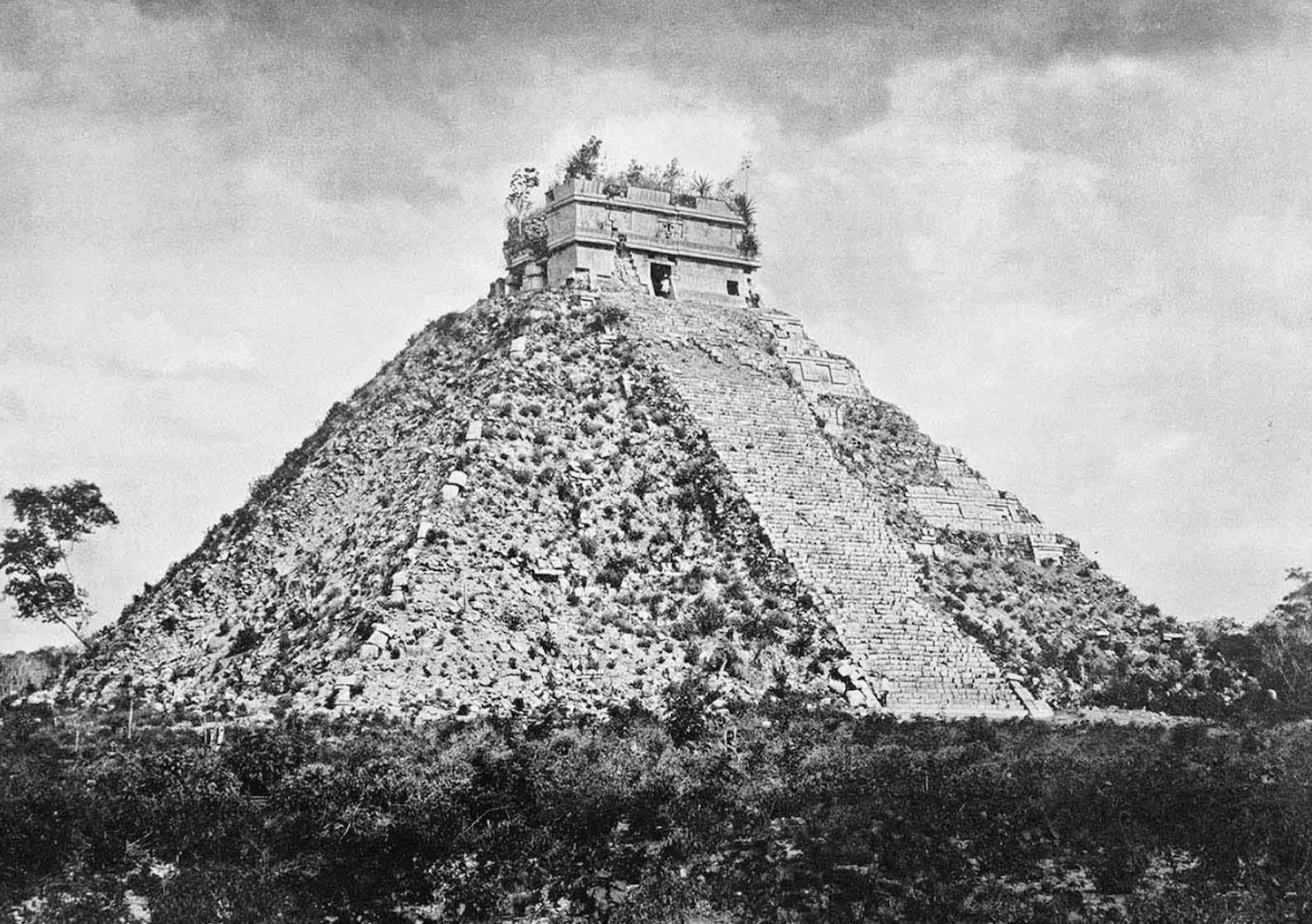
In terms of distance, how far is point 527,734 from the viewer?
84.8 ft

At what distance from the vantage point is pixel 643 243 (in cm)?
4553

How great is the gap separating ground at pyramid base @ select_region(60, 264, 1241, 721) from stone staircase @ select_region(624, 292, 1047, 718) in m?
0.09

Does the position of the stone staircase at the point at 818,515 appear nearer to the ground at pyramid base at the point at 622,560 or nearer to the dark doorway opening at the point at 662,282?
the ground at pyramid base at the point at 622,560

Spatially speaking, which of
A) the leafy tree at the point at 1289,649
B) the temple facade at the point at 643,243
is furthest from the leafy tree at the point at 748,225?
the leafy tree at the point at 1289,649

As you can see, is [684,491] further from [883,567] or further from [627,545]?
[883,567]

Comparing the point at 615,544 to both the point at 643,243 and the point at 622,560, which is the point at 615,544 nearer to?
the point at 622,560

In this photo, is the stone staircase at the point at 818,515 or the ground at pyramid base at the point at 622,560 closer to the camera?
the ground at pyramid base at the point at 622,560

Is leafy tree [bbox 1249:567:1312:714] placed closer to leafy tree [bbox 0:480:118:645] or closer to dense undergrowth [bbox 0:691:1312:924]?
dense undergrowth [bbox 0:691:1312:924]

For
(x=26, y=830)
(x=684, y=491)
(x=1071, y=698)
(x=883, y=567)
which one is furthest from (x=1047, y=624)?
(x=26, y=830)

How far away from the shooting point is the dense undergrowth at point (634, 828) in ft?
61.3

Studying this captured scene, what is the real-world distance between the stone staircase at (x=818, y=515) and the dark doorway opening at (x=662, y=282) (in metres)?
0.96

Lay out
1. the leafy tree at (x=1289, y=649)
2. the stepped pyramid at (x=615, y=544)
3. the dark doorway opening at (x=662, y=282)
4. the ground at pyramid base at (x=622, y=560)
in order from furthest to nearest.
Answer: the dark doorway opening at (x=662, y=282) < the leafy tree at (x=1289, y=649) < the stepped pyramid at (x=615, y=544) < the ground at pyramid base at (x=622, y=560)

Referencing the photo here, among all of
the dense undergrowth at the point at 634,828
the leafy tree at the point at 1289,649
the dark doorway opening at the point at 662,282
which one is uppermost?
the dark doorway opening at the point at 662,282

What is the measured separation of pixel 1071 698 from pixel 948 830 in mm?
14391
